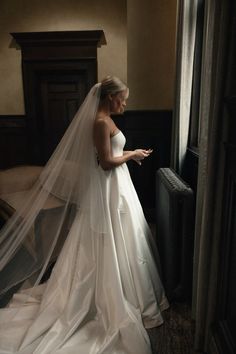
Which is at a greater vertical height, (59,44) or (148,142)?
(59,44)

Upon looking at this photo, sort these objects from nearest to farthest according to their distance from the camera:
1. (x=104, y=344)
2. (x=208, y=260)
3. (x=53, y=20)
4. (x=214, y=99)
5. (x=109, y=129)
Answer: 1. (x=214, y=99)
2. (x=208, y=260)
3. (x=104, y=344)
4. (x=109, y=129)
5. (x=53, y=20)

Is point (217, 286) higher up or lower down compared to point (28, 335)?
higher up

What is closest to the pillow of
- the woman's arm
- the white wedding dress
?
the white wedding dress

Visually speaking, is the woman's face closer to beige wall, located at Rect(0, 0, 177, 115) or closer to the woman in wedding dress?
the woman in wedding dress

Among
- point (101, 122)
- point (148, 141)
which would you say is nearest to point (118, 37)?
point (148, 141)

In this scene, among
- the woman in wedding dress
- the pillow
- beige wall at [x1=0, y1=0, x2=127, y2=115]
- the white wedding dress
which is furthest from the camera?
beige wall at [x1=0, y1=0, x2=127, y2=115]

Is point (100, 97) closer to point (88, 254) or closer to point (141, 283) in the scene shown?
point (88, 254)

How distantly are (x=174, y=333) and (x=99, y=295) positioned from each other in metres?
0.48

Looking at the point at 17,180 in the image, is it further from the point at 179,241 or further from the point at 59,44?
the point at 59,44

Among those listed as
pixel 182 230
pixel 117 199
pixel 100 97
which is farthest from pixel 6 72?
pixel 182 230

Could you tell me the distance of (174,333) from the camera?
1.58 m

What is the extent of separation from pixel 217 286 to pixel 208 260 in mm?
136

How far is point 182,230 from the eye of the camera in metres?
1.70

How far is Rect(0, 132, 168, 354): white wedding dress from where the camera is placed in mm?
1435
